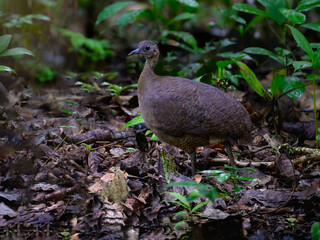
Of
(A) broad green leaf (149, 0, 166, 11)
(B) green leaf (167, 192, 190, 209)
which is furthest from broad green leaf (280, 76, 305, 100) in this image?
(A) broad green leaf (149, 0, 166, 11)

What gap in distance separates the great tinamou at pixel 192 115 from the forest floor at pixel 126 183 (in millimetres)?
305

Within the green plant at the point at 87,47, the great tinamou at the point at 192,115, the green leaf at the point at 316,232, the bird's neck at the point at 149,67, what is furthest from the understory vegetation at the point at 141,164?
the green plant at the point at 87,47

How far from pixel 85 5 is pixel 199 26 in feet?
10.4

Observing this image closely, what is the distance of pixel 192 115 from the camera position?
412 cm

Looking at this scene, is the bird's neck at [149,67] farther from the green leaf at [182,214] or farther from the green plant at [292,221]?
the green plant at [292,221]

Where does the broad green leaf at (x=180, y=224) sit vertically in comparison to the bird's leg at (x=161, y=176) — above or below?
below

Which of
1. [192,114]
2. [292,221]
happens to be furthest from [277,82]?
[292,221]

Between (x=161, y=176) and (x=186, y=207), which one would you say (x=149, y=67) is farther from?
(x=186, y=207)

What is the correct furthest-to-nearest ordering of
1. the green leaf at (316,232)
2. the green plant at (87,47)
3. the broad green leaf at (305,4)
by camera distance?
the green plant at (87,47) < the broad green leaf at (305,4) < the green leaf at (316,232)

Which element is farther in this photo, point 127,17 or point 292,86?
point 127,17

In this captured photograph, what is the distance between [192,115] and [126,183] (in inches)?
37.1

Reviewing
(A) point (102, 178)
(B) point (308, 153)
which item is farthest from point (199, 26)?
(A) point (102, 178)

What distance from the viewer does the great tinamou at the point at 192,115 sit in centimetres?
413

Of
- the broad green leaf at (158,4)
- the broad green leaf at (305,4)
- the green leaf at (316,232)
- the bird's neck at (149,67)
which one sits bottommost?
the green leaf at (316,232)
